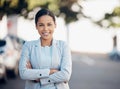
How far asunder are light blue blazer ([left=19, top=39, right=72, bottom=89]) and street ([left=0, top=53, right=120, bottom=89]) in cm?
508

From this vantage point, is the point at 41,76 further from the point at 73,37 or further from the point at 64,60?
the point at 73,37

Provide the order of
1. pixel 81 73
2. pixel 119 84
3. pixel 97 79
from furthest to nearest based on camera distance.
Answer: pixel 81 73 < pixel 97 79 < pixel 119 84

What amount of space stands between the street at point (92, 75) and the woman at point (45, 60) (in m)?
5.09

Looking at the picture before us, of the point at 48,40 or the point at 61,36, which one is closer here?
the point at 48,40

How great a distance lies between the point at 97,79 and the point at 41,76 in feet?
22.4

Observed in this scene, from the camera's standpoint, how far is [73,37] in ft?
31.1

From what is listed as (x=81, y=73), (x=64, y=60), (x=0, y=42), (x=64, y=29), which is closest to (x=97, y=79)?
(x=81, y=73)

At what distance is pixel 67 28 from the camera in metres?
8.59

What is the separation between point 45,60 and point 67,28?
5.61 metres

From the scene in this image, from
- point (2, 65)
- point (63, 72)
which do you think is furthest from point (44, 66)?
point (2, 65)

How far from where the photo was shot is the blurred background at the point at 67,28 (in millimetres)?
7871

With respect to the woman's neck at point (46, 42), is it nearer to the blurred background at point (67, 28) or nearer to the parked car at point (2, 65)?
the blurred background at point (67, 28)

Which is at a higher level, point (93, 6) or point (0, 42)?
point (93, 6)

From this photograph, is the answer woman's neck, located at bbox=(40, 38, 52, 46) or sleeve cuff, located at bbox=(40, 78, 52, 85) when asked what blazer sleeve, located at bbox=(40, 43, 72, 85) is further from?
woman's neck, located at bbox=(40, 38, 52, 46)
